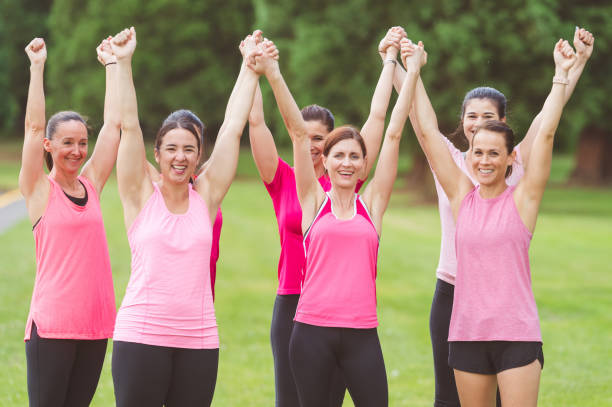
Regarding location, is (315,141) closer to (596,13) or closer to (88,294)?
(88,294)

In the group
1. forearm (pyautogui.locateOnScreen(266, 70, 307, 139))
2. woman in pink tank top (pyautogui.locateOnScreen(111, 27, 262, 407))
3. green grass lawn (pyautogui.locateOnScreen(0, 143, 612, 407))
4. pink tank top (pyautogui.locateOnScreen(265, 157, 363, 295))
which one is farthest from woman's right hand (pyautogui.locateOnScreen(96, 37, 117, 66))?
green grass lawn (pyautogui.locateOnScreen(0, 143, 612, 407))

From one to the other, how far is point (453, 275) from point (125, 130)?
80.5 inches

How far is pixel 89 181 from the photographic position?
5.07 m

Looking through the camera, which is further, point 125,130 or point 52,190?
point 52,190

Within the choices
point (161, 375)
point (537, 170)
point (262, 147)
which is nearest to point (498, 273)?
point (537, 170)

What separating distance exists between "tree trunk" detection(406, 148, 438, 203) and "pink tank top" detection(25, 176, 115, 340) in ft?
80.4

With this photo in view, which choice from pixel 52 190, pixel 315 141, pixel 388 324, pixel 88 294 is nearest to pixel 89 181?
pixel 52 190

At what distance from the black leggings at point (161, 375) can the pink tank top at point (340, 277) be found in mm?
610

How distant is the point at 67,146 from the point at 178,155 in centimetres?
87

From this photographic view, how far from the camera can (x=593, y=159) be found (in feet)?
123

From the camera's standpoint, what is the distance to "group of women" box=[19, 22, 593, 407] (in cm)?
428

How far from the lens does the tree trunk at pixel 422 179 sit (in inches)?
1187

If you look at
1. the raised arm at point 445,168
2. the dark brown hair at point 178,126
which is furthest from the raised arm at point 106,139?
the raised arm at point 445,168

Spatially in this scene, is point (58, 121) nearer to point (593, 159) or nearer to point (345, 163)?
point (345, 163)
